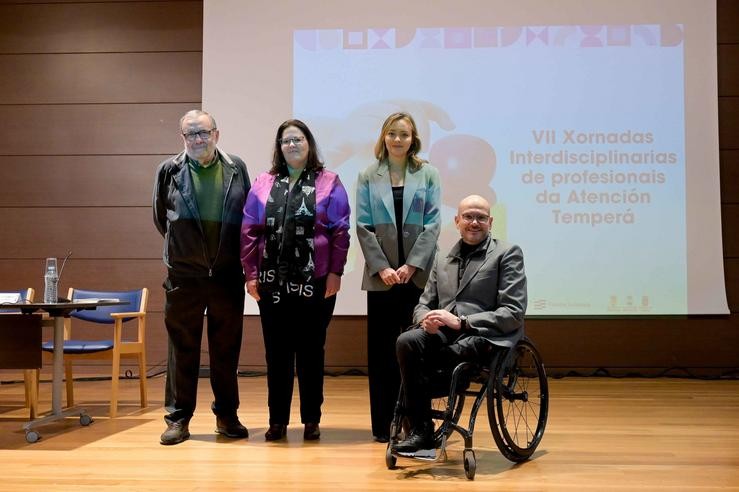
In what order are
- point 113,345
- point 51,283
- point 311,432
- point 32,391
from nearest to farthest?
1. point 311,432
2. point 51,283
3. point 32,391
4. point 113,345

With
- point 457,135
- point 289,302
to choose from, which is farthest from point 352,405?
point 457,135

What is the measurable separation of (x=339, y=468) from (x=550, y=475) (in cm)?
74

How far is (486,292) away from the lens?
Result: 279cm

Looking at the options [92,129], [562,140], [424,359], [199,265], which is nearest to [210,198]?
[199,265]

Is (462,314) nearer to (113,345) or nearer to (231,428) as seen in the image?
(231,428)

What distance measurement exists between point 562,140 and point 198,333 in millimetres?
3195

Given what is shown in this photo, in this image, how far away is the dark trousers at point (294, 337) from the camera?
315 cm

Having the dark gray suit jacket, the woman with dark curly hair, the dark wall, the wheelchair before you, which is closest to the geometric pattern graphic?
the dark wall

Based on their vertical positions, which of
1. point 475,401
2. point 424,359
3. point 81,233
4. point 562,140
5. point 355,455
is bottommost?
point 355,455

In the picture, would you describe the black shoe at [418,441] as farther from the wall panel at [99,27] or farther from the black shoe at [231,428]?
the wall panel at [99,27]

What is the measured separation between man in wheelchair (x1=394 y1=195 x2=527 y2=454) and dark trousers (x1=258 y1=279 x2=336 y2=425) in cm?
50

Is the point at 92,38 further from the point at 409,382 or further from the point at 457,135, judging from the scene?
the point at 409,382

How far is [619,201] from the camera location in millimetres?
5320

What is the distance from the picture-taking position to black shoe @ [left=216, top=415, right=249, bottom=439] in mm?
3270
